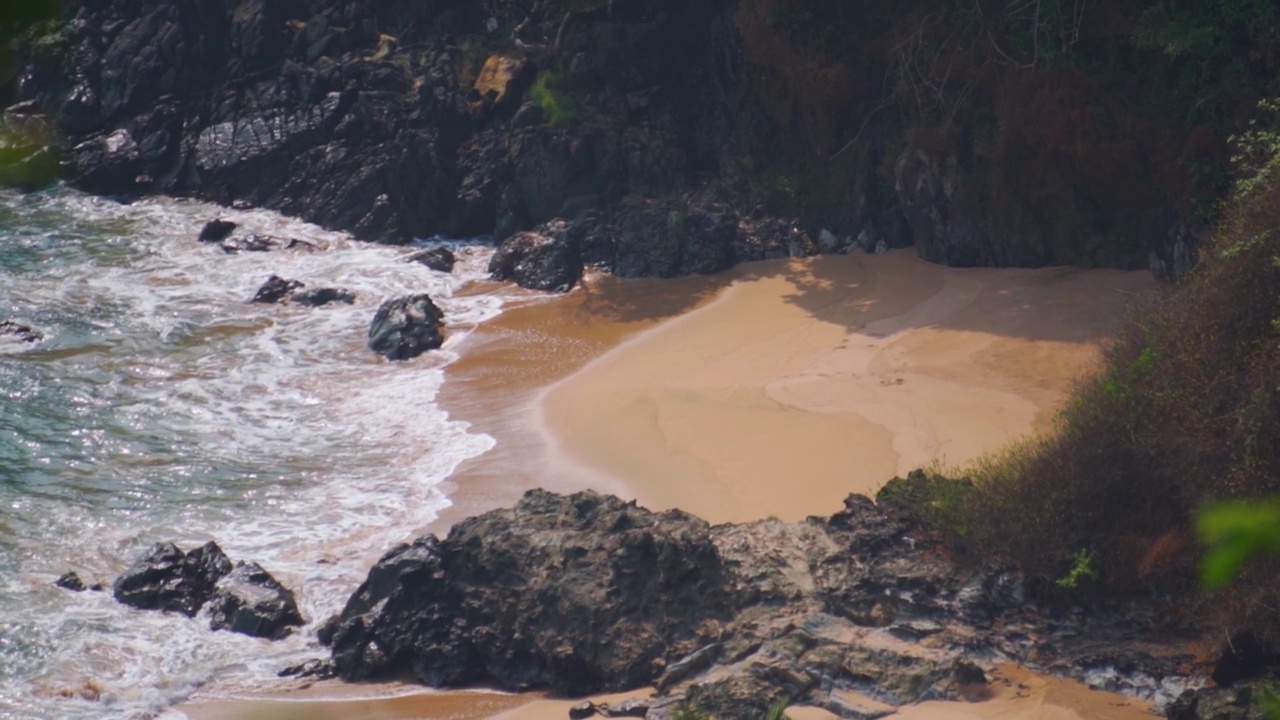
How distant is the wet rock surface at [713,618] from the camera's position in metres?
7.35

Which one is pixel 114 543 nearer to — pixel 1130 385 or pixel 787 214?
pixel 1130 385

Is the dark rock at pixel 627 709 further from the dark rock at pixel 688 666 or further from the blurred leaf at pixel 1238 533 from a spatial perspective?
the blurred leaf at pixel 1238 533

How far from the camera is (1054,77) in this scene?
1474 cm

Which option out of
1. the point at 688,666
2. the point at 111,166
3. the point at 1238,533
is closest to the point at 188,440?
the point at 688,666

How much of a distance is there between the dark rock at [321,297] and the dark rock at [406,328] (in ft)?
4.53

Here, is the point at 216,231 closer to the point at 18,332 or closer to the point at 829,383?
the point at 18,332

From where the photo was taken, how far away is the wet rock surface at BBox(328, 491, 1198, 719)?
7348 millimetres

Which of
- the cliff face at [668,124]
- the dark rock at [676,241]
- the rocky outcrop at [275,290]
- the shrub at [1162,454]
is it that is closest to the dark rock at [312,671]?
the shrub at [1162,454]

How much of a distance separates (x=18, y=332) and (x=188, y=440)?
464cm

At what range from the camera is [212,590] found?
32.1ft

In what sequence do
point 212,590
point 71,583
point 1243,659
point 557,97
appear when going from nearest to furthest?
1. point 1243,659
2. point 212,590
3. point 71,583
4. point 557,97

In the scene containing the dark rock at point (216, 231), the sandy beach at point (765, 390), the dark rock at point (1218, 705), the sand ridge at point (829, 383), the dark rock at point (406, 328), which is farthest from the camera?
the dark rock at point (216, 231)

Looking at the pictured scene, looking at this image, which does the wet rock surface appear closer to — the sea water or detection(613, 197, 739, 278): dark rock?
the sea water

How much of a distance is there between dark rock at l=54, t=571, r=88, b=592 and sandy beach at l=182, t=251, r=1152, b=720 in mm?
2053
